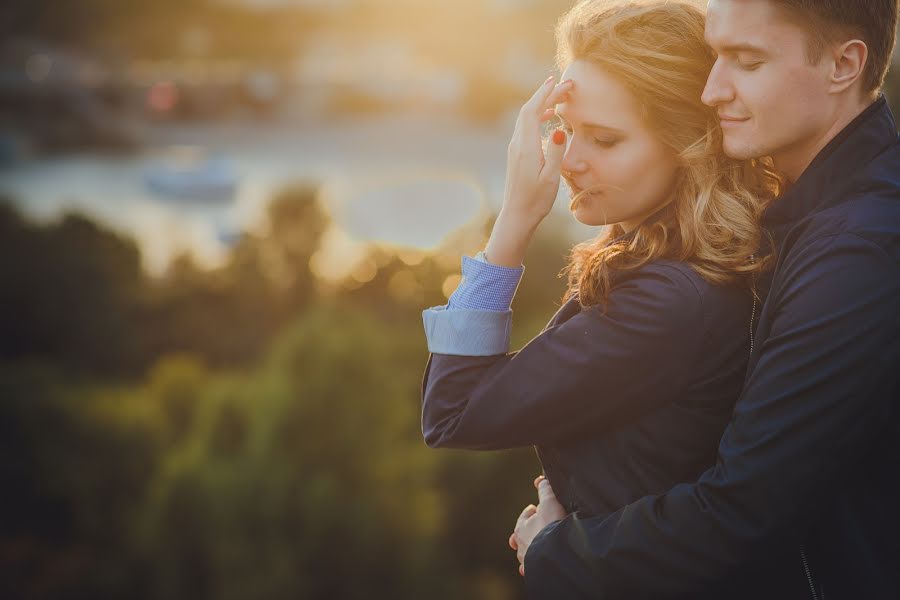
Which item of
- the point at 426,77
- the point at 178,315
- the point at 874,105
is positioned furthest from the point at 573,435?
the point at 426,77

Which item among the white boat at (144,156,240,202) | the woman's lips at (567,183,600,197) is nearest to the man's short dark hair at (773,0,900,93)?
the woman's lips at (567,183,600,197)

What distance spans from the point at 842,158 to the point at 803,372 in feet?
1.45

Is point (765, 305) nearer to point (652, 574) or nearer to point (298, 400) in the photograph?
point (652, 574)

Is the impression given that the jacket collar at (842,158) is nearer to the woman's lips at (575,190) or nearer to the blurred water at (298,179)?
the woman's lips at (575,190)

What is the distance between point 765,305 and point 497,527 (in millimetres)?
13670

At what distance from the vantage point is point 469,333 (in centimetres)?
202

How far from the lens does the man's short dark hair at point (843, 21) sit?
66.1 inches

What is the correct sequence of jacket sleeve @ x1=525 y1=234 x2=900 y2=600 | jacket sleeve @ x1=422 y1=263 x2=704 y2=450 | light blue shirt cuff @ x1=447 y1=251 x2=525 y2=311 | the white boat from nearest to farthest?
jacket sleeve @ x1=525 y1=234 x2=900 y2=600 → jacket sleeve @ x1=422 y1=263 x2=704 y2=450 → light blue shirt cuff @ x1=447 y1=251 x2=525 y2=311 → the white boat

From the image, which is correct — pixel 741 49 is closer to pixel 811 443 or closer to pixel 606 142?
pixel 606 142

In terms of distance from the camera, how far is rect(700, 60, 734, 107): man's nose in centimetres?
184

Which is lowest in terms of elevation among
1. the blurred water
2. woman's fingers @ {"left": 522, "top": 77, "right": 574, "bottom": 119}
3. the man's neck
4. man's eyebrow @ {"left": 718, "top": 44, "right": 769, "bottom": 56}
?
the man's neck

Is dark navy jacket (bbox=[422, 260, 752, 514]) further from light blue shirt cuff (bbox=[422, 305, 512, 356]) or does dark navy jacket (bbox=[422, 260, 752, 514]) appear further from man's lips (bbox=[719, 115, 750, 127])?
man's lips (bbox=[719, 115, 750, 127])

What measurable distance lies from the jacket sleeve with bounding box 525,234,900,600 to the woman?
0.20m

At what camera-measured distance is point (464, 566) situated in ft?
48.4
